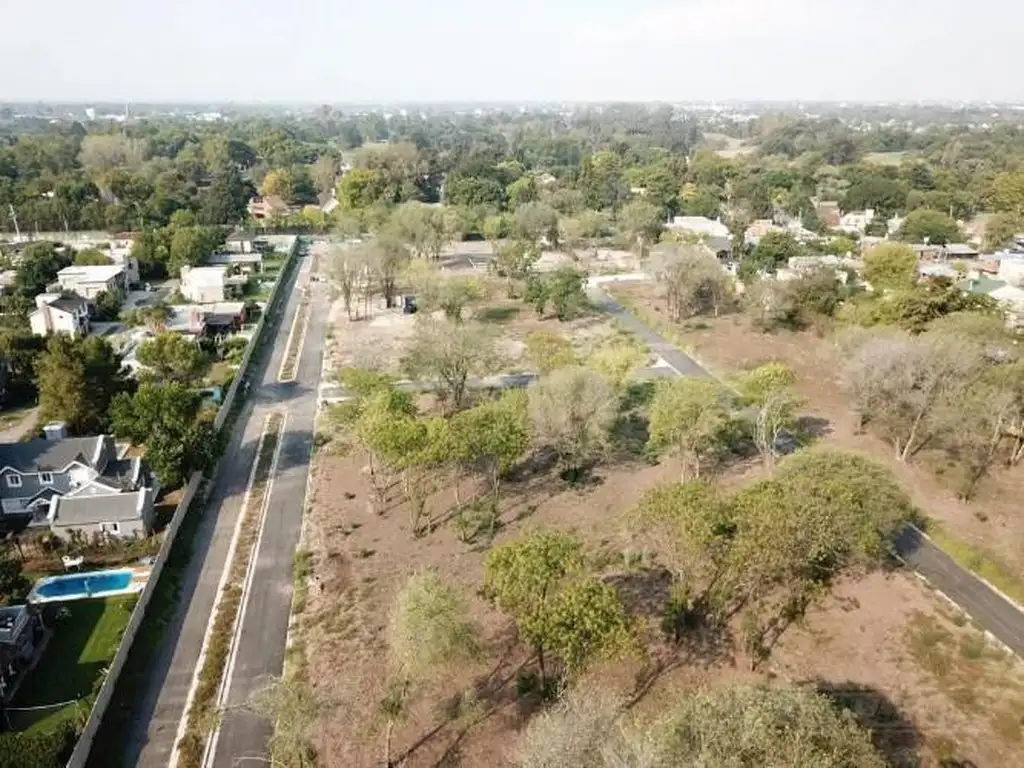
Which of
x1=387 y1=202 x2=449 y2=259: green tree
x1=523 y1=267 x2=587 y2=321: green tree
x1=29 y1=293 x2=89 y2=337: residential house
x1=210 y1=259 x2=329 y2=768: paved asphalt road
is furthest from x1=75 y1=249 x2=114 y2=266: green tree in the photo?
x1=523 y1=267 x2=587 y2=321: green tree

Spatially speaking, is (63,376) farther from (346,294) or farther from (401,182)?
(401,182)

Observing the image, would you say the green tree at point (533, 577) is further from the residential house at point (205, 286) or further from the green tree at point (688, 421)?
the residential house at point (205, 286)

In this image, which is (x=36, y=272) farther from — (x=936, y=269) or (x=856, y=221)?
(x=856, y=221)

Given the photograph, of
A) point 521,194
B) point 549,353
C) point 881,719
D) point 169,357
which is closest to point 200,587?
point 169,357

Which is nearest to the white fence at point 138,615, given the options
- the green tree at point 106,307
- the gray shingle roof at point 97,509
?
the gray shingle roof at point 97,509

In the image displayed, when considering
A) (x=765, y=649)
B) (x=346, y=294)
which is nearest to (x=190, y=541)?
(x=765, y=649)

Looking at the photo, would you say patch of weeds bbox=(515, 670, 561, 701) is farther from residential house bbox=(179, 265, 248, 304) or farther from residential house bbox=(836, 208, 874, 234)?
residential house bbox=(836, 208, 874, 234)
